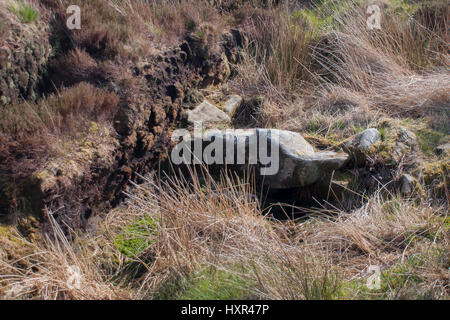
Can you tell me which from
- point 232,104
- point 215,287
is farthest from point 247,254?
point 232,104

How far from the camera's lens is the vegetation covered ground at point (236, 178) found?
10.3 feet

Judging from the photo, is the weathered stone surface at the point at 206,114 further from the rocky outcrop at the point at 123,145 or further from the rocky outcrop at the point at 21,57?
the rocky outcrop at the point at 21,57

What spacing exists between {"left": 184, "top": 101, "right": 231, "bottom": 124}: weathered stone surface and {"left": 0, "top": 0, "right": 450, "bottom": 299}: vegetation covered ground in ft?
1.16

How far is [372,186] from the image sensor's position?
4.63 m

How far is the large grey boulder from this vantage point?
465 cm

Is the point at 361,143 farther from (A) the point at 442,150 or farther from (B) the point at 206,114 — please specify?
(B) the point at 206,114

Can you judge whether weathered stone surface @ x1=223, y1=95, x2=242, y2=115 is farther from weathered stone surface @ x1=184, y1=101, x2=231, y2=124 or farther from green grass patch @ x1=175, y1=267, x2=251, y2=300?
green grass patch @ x1=175, y1=267, x2=251, y2=300

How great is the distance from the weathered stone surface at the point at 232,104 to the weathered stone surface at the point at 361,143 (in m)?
1.69

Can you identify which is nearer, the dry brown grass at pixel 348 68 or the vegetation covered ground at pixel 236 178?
the vegetation covered ground at pixel 236 178

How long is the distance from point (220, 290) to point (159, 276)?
2.24ft

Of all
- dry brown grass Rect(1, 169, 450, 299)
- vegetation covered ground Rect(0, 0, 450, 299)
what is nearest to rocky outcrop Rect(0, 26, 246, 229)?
vegetation covered ground Rect(0, 0, 450, 299)

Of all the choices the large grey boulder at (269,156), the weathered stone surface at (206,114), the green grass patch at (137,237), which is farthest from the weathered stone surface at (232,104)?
the green grass patch at (137,237)

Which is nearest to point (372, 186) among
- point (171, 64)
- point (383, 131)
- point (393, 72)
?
point (383, 131)

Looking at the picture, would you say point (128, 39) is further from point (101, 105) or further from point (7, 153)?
point (7, 153)
